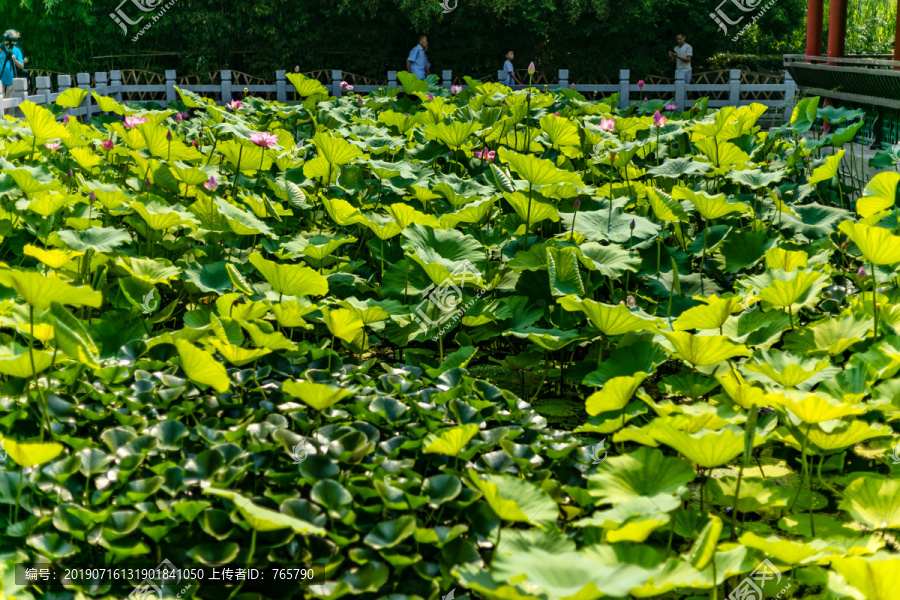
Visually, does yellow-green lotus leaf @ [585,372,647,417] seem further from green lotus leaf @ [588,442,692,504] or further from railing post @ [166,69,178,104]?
railing post @ [166,69,178,104]

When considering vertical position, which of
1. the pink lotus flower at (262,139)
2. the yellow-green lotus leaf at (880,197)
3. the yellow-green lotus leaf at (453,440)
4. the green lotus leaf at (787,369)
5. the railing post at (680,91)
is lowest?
A: the yellow-green lotus leaf at (453,440)

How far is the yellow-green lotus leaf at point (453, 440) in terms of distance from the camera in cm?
136

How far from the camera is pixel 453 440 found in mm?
1367

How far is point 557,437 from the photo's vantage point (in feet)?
5.19

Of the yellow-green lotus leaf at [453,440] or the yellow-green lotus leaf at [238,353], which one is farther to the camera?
the yellow-green lotus leaf at [238,353]

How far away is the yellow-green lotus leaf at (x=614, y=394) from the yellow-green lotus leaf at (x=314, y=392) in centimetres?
44

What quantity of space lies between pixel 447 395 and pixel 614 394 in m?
0.32

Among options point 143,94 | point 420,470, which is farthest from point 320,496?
point 143,94

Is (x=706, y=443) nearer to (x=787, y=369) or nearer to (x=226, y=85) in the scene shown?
(x=787, y=369)

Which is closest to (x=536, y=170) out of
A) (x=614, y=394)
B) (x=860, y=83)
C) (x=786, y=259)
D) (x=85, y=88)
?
(x=786, y=259)

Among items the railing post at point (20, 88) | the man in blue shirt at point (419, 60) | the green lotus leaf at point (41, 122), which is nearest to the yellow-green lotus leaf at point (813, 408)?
the green lotus leaf at point (41, 122)

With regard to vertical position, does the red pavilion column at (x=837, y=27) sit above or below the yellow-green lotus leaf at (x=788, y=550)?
above

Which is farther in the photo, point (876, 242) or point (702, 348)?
point (876, 242)

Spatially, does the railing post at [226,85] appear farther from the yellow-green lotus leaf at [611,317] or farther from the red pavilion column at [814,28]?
the yellow-green lotus leaf at [611,317]
